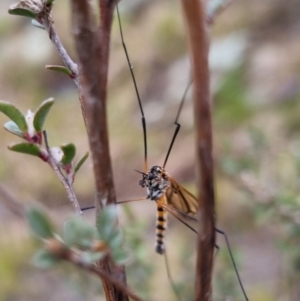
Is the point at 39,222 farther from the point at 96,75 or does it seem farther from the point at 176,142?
the point at 176,142

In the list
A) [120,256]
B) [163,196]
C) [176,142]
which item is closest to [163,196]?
[163,196]

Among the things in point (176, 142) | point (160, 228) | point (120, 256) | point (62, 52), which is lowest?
point (176, 142)

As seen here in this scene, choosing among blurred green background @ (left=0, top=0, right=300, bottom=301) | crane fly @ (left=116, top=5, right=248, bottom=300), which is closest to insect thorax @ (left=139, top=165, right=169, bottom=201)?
crane fly @ (left=116, top=5, right=248, bottom=300)

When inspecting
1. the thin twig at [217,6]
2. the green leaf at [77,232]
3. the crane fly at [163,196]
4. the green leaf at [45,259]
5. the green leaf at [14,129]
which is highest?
the thin twig at [217,6]

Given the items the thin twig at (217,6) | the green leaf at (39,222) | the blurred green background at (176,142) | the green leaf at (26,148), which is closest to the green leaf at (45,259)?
the green leaf at (39,222)

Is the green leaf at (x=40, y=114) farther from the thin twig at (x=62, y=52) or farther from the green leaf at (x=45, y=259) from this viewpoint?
the green leaf at (x=45, y=259)

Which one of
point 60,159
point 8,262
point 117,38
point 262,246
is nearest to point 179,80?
point 117,38

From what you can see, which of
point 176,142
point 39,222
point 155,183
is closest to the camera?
point 39,222

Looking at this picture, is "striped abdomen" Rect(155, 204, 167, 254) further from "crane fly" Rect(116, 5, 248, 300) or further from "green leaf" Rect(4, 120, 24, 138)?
"green leaf" Rect(4, 120, 24, 138)
